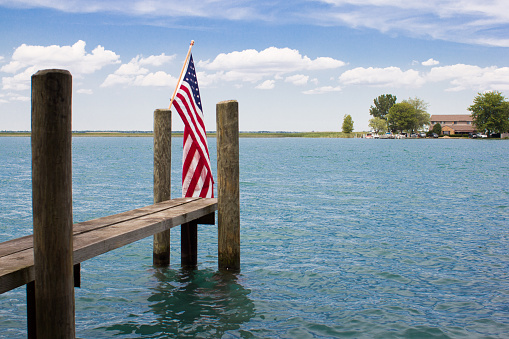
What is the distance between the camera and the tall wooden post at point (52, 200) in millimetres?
4168

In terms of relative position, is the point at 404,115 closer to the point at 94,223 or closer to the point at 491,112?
the point at 491,112

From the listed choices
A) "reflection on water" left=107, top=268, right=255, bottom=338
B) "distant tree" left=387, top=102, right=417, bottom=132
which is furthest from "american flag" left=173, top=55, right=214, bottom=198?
"distant tree" left=387, top=102, right=417, bottom=132

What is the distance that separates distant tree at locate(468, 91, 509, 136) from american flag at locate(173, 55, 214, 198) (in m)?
161

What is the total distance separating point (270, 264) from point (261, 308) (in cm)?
279

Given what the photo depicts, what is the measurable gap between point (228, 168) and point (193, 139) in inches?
54.2

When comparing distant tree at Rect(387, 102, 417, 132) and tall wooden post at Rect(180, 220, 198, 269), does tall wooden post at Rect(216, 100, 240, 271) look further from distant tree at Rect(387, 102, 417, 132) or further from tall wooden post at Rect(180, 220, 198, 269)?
distant tree at Rect(387, 102, 417, 132)

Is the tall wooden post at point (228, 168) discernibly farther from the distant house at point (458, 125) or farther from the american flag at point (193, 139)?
the distant house at point (458, 125)

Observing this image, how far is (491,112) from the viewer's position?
155875 millimetres

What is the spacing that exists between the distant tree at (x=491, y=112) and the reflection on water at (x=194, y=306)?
161 metres

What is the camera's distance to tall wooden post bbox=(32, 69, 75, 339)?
417 centimetres

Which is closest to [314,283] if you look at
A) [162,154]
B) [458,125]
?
[162,154]

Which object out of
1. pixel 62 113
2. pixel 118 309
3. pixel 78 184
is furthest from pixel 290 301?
pixel 78 184

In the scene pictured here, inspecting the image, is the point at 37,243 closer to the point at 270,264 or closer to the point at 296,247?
the point at 270,264

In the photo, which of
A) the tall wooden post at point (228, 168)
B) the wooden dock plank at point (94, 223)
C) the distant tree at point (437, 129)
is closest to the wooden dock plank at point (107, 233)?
the wooden dock plank at point (94, 223)
